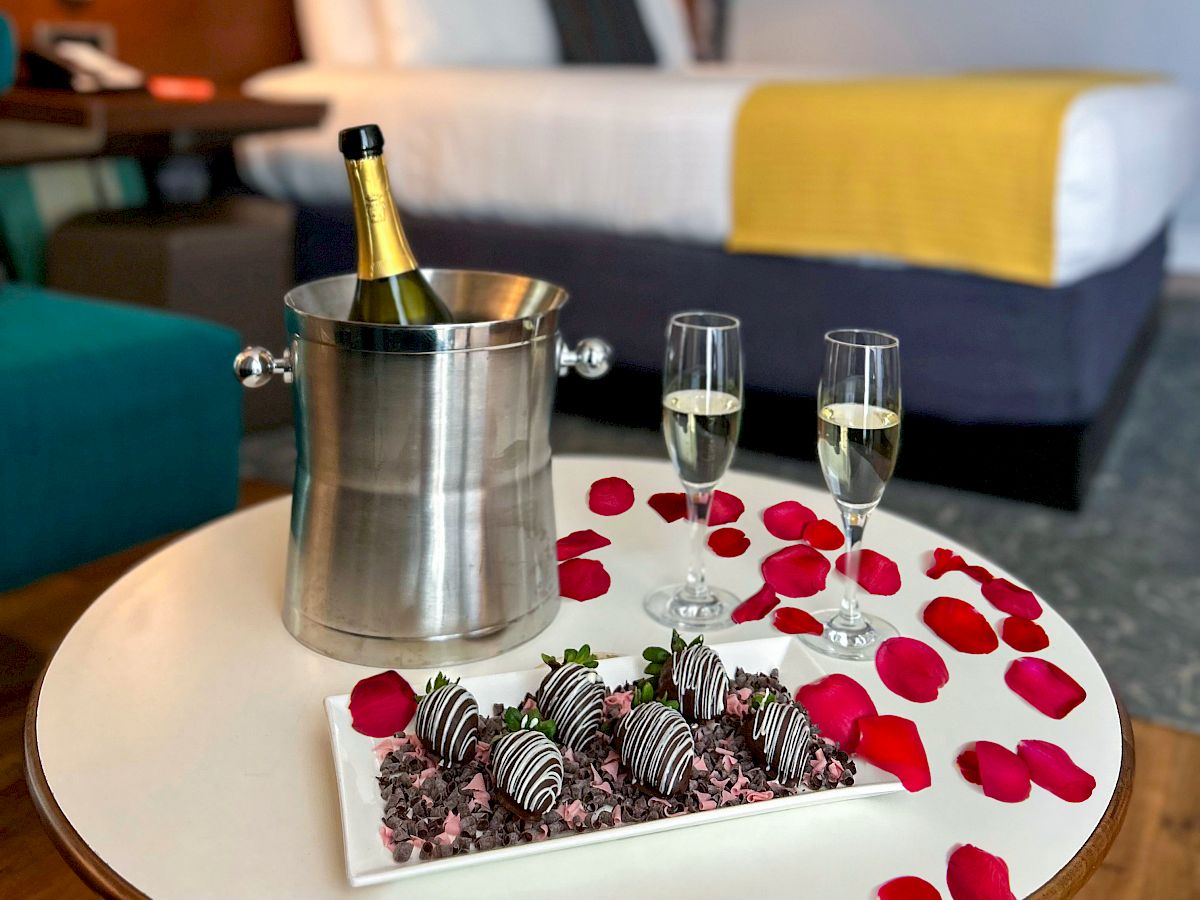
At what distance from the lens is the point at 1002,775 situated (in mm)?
646

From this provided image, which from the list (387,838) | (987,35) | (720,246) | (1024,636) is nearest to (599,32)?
(720,246)

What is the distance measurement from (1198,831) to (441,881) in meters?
0.85

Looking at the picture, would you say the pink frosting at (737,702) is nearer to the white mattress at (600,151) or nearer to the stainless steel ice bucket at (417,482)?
the stainless steel ice bucket at (417,482)

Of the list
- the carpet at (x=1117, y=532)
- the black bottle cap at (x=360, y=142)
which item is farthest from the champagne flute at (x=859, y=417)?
the carpet at (x=1117, y=532)

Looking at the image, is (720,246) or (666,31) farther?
(666,31)

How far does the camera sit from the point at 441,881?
0.57m

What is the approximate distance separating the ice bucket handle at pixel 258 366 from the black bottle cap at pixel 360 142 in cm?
14

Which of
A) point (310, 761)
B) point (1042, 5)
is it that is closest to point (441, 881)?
point (310, 761)

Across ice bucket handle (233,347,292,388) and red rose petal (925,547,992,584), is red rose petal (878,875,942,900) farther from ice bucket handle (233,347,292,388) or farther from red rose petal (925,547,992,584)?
ice bucket handle (233,347,292,388)

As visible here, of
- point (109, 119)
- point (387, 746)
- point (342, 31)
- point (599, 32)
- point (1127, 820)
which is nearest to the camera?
point (387, 746)

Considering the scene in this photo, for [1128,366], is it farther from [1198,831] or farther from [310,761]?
[310,761]

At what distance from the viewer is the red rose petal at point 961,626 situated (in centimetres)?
80

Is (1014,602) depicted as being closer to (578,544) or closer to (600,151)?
(578,544)

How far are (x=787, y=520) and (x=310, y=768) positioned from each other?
18.0 inches
